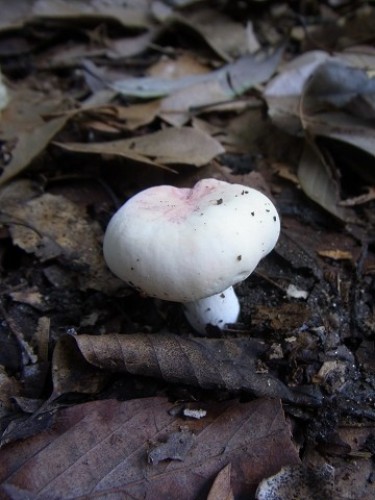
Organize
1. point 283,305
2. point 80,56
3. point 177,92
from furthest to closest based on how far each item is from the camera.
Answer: point 80,56, point 177,92, point 283,305

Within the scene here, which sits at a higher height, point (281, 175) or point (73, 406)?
point (281, 175)

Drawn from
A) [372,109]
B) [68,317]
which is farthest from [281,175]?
[68,317]

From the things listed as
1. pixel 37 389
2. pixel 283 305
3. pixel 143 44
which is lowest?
pixel 37 389

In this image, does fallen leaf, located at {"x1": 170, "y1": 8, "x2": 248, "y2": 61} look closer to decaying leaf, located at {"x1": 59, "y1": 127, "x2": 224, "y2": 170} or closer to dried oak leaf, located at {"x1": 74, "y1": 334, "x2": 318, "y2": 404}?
decaying leaf, located at {"x1": 59, "y1": 127, "x2": 224, "y2": 170}

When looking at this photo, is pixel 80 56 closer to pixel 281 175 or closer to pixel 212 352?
pixel 281 175

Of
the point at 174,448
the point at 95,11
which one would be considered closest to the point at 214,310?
the point at 174,448

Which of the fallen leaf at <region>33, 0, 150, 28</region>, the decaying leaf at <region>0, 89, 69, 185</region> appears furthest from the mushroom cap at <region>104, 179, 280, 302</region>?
the fallen leaf at <region>33, 0, 150, 28</region>

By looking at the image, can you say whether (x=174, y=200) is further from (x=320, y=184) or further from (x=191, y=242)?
(x=320, y=184)
